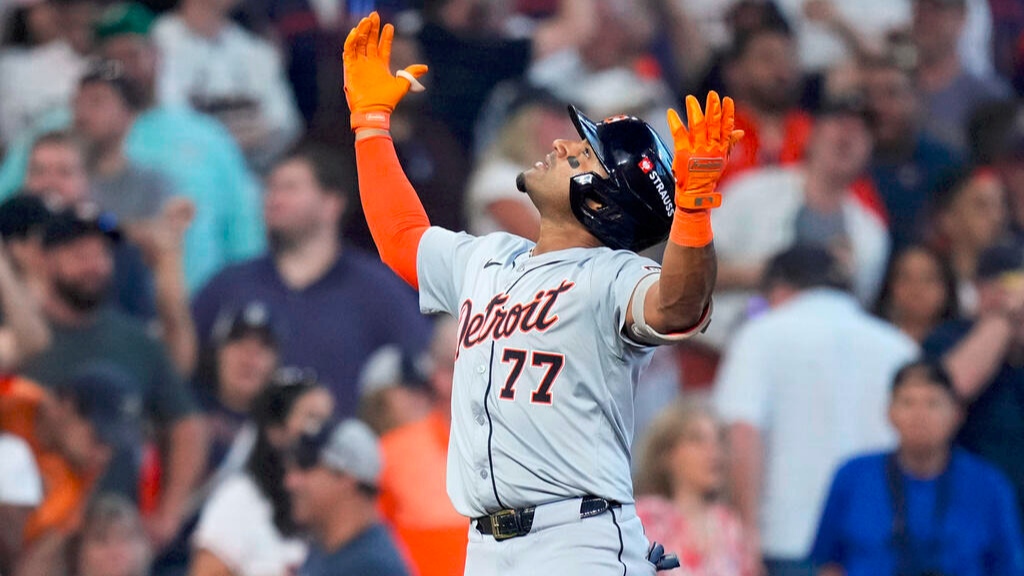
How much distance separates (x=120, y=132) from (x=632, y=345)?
472cm

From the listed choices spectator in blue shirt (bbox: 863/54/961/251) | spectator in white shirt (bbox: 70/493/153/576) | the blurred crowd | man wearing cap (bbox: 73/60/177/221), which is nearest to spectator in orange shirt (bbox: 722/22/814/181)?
the blurred crowd

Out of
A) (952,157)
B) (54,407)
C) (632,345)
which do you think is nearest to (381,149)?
(632,345)

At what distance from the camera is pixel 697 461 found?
6.50m

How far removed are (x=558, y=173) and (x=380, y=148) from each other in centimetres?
60

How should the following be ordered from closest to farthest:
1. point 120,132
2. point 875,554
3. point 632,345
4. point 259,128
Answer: point 632,345
point 875,554
point 120,132
point 259,128

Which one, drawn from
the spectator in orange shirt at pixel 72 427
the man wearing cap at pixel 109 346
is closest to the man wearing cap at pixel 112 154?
the man wearing cap at pixel 109 346

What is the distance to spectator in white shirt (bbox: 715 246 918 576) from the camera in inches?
276

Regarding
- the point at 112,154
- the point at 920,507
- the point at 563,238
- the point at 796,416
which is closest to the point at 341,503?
the point at 796,416

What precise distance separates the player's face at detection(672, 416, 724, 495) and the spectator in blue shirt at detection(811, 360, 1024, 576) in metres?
0.47

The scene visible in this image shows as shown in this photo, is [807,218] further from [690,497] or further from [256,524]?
[256,524]

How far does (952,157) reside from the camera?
8.84m

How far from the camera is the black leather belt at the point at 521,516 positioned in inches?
141

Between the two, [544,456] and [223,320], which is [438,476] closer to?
[223,320]

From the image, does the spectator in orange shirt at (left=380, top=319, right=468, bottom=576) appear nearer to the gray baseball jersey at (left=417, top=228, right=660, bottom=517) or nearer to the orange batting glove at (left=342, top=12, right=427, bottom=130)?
the orange batting glove at (left=342, top=12, right=427, bottom=130)
